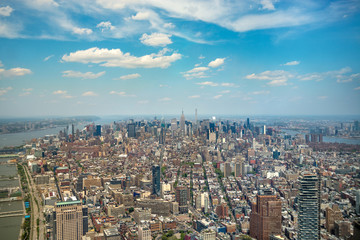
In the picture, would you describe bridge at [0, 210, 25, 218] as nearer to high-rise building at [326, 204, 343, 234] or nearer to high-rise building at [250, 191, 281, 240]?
high-rise building at [250, 191, 281, 240]

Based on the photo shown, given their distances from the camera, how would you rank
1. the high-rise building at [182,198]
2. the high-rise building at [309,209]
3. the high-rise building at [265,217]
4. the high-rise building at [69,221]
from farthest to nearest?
the high-rise building at [182,198] < the high-rise building at [265,217] < the high-rise building at [69,221] < the high-rise building at [309,209]

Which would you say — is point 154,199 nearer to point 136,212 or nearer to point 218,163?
point 136,212

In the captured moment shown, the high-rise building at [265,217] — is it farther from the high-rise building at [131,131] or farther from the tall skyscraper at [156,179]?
the high-rise building at [131,131]

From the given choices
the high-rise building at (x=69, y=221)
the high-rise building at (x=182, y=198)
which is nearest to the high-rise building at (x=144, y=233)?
the high-rise building at (x=69, y=221)

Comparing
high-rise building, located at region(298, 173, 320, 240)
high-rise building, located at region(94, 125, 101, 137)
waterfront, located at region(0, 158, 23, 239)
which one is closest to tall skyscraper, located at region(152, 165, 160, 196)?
waterfront, located at region(0, 158, 23, 239)

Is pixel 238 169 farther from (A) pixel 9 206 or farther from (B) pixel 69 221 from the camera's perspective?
(A) pixel 9 206

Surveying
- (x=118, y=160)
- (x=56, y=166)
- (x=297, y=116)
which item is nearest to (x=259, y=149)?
(x=297, y=116)
